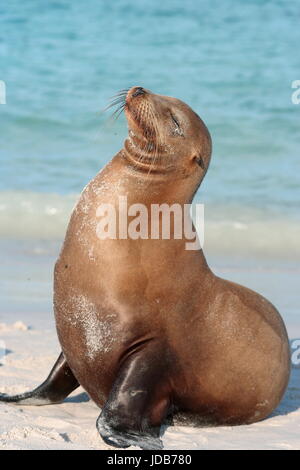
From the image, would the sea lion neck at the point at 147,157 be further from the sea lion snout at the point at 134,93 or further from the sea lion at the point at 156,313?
the sea lion snout at the point at 134,93

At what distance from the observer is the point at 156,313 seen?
5.00 m

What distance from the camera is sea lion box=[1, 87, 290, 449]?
4930 millimetres

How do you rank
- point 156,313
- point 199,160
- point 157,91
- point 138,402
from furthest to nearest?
point 157,91 → point 199,160 → point 156,313 → point 138,402

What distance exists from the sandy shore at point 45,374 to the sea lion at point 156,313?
165mm

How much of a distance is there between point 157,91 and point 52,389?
591 inches

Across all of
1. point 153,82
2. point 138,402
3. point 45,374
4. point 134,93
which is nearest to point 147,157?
point 134,93

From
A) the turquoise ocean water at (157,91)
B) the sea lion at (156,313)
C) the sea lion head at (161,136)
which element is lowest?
the turquoise ocean water at (157,91)

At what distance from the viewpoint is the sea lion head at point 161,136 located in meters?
5.23

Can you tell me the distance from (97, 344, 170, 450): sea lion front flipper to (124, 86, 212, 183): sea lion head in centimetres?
104

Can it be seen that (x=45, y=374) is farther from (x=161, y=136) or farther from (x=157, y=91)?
(x=157, y=91)

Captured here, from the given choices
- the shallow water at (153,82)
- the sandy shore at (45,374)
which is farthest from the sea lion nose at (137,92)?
the shallow water at (153,82)

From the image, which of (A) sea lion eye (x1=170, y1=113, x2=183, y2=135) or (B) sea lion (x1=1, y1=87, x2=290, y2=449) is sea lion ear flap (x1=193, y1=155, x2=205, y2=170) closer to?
(B) sea lion (x1=1, y1=87, x2=290, y2=449)

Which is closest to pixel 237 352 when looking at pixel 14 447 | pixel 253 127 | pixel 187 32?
pixel 14 447

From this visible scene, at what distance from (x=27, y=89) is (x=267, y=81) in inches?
A: 207
